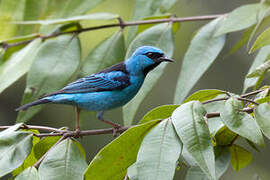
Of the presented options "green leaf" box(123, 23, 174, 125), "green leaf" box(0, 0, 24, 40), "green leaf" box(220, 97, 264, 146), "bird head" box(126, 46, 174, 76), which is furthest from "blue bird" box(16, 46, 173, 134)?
"green leaf" box(220, 97, 264, 146)

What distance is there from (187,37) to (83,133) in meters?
6.66

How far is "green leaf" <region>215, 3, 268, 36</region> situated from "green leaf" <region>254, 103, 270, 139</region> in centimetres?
137

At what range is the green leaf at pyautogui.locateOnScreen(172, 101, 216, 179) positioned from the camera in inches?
83.4

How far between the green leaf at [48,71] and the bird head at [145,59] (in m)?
0.67

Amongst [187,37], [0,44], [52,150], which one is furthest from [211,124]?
[187,37]

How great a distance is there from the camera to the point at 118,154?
7.95 feet

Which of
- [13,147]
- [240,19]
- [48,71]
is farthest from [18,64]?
[240,19]

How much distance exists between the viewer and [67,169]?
103 inches

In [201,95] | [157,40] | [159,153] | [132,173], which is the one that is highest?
[157,40]

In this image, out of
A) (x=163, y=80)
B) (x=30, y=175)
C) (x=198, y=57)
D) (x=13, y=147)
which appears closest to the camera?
(x=30, y=175)

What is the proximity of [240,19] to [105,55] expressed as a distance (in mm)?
1230

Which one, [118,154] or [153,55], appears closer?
[118,154]

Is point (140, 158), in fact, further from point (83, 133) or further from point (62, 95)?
point (62, 95)

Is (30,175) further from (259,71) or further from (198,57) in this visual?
(198,57)
